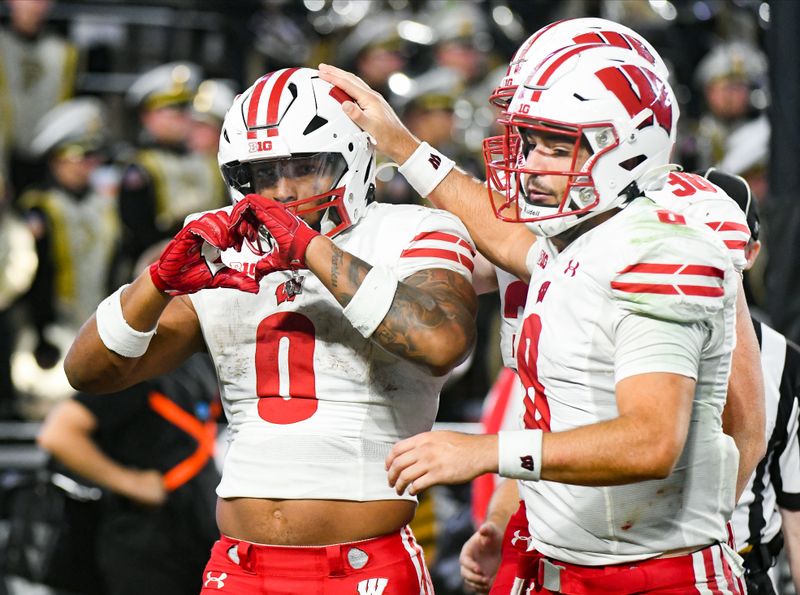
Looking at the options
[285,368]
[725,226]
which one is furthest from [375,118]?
[725,226]

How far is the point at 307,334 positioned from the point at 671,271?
3.09ft

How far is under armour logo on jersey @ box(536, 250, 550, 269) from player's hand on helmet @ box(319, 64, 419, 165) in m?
0.51

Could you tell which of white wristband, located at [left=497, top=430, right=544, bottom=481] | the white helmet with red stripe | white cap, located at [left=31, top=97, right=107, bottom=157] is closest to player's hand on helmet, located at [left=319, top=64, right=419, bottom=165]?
the white helmet with red stripe

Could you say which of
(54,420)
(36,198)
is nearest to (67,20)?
(36,198)

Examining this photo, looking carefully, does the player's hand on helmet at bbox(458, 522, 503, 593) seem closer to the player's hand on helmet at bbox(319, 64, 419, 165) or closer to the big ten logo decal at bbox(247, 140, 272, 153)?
the player's hand on helmet at bbox(319, 64, 419, 165)

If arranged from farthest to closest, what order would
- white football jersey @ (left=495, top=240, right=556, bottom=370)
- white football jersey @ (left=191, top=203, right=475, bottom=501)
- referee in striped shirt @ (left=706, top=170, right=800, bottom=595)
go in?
referee in striped shirt @ (left=706, top=170, right=800, bottom=595)
white football jersey @ (left=495, top=240, right=556, bottom=370)
white football jersey @ (left=191, top=203, right=475, bottom=501)

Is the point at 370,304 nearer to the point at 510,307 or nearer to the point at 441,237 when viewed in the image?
the point at 441,237

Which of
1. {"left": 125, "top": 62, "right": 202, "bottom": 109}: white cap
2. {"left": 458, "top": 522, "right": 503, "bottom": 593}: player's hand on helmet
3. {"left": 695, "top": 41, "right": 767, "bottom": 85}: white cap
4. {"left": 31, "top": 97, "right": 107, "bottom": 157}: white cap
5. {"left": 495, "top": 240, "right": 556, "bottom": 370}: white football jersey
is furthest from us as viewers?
{"left": 695, "top": 41, "right": 767, "bottom": 85}: white cap

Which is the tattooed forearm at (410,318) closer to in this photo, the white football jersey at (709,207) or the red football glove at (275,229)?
the red football glove at (275,229)

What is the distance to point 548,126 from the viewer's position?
2857mm

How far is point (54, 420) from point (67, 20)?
5.44 m

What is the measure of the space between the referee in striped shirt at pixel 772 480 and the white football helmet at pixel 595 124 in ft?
2.68

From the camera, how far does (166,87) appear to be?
29.5 feet

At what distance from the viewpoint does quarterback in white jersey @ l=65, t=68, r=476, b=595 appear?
2975 millimetres
